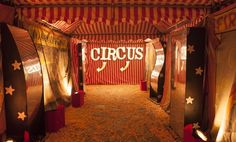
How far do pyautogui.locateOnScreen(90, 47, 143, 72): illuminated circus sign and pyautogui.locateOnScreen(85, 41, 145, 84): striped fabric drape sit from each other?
6.5 inches

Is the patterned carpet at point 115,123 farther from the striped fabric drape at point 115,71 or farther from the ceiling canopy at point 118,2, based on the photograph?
the striped fabric drape at point 115,71

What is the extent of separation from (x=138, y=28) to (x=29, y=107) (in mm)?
6146

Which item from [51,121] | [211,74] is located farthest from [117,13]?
[51,121]

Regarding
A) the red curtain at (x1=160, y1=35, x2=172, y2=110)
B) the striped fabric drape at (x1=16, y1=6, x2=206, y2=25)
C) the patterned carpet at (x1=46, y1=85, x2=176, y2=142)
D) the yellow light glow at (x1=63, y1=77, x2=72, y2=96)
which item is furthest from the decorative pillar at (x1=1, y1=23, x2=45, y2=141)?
the red curtain at (x1=160, y1=35, x2=172, y2=110)

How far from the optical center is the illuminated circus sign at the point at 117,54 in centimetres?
1245

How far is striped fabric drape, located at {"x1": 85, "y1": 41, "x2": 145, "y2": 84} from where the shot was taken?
41.2ft

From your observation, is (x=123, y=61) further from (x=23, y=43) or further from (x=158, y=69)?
(x=23, y=43)

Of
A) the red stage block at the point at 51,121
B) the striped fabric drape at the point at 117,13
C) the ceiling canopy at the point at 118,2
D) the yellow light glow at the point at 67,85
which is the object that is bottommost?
the red stage block at the point at 51,121

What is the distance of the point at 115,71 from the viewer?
1263 centimetres

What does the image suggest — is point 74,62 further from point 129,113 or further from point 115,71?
point 129,113

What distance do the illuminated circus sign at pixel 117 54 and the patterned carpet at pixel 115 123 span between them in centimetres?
486

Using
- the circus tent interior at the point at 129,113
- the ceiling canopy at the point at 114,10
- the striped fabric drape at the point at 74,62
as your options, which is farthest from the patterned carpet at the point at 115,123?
the ceiling canopy at the point at 114,10

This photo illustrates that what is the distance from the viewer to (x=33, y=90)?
12.9ft

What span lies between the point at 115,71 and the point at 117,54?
1005 millimetres
